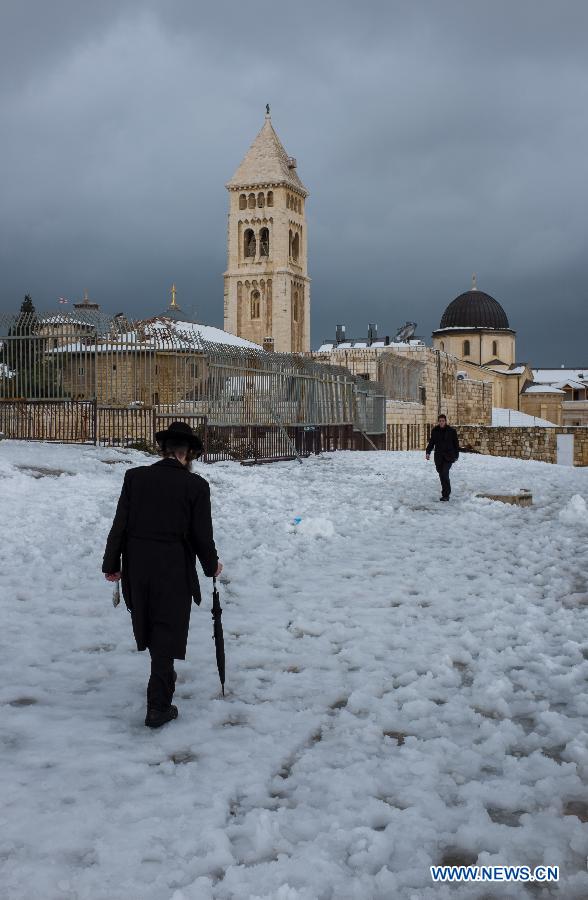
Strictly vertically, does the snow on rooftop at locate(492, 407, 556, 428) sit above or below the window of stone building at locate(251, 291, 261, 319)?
below

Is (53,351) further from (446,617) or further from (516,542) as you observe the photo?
(446,617)

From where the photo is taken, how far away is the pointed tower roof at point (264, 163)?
86.3m

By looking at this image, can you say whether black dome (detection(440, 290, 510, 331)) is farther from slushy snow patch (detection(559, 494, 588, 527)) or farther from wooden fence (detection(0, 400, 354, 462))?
slushy snow patch (detection(559, 494, 588, 527))

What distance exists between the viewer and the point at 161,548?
171 inches

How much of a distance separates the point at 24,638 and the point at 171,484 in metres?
2.29

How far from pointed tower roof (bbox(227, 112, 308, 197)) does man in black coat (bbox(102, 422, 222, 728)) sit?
8697cm

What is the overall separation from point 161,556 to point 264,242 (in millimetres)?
87517

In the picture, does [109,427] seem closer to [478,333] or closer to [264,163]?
[478,333]

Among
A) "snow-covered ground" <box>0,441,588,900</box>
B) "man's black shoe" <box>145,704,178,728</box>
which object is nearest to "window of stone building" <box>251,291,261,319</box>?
"snow-covered ground" <box>0,441,588,900</box>

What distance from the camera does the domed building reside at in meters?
80.6

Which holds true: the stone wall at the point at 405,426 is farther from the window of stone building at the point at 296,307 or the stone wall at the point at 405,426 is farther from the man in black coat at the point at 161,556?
the window of stone building at the point at 296,307

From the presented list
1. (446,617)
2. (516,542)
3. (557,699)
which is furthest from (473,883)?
(516,542)

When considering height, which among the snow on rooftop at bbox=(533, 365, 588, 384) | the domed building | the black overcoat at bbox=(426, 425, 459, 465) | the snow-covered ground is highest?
the domed building

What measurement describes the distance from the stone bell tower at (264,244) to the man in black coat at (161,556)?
81988 mm
